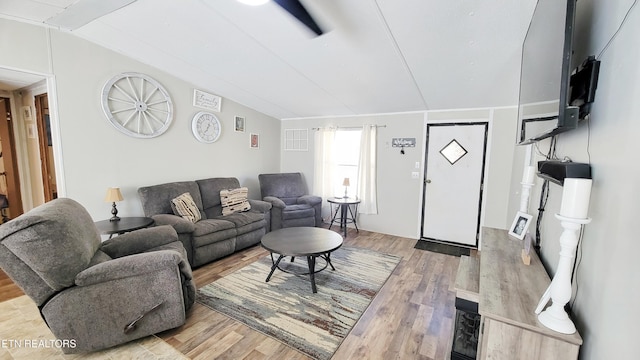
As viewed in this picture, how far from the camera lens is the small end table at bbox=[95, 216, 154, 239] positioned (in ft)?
8.34

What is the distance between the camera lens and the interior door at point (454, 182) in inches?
149

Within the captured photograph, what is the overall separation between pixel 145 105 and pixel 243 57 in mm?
1475

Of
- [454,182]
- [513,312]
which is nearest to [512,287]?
[513,312]

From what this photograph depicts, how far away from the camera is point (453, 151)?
391 centimetres

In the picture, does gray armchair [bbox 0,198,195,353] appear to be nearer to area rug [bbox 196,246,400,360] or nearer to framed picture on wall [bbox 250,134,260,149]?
area rug [bbox 196,246,400,360]

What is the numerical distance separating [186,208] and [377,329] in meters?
2.57

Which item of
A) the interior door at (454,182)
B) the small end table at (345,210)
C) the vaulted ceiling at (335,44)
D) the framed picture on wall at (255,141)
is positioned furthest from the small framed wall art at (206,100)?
the interior door at (454,182)

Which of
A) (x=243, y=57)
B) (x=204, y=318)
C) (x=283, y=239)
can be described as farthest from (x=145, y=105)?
(x=204, y=318)

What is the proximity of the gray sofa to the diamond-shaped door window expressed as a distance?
2831mm

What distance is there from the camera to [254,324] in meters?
2.10

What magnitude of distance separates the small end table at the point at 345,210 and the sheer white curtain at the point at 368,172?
0.17 metres

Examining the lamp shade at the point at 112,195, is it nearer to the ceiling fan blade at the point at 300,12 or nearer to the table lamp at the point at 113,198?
the table lamp at the point at 113,198

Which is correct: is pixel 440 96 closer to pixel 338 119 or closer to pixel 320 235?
pixel 338 119

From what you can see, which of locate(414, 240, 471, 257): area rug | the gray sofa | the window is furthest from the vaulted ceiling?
locate(414, 240, 471, 257): area rug
